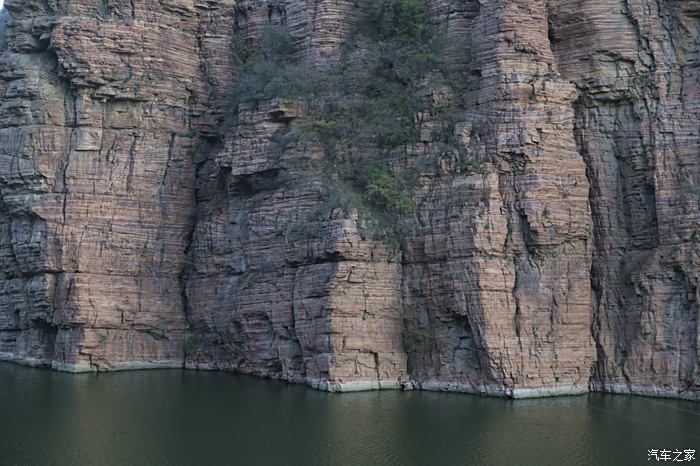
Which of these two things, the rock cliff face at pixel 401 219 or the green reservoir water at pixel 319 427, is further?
the rock cliff face at pixel 401 219

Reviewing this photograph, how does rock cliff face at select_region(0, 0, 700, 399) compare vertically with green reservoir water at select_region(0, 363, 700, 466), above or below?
above

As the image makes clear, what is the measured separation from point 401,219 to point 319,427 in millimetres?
13502

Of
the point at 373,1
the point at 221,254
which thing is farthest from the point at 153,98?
the point at 373,1

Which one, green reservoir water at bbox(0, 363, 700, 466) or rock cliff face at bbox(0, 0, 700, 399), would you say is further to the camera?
rock cliff face at bbox(0, 0, 700, 399)

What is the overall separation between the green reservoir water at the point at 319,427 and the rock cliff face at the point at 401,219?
2798 millimetres

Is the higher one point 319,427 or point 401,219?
point 401,219

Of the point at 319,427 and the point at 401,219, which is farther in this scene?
the point at 401,219

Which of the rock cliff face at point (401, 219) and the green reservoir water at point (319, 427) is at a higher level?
the rock cliff face at point (401, 219)

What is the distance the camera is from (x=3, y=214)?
53.7m

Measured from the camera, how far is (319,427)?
107 feet

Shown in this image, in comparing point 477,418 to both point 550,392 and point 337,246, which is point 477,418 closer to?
point 550,392

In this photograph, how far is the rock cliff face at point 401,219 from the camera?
40594 millimetres

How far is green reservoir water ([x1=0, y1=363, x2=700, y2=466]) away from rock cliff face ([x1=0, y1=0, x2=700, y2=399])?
110 inches

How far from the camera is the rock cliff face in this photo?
133ft
